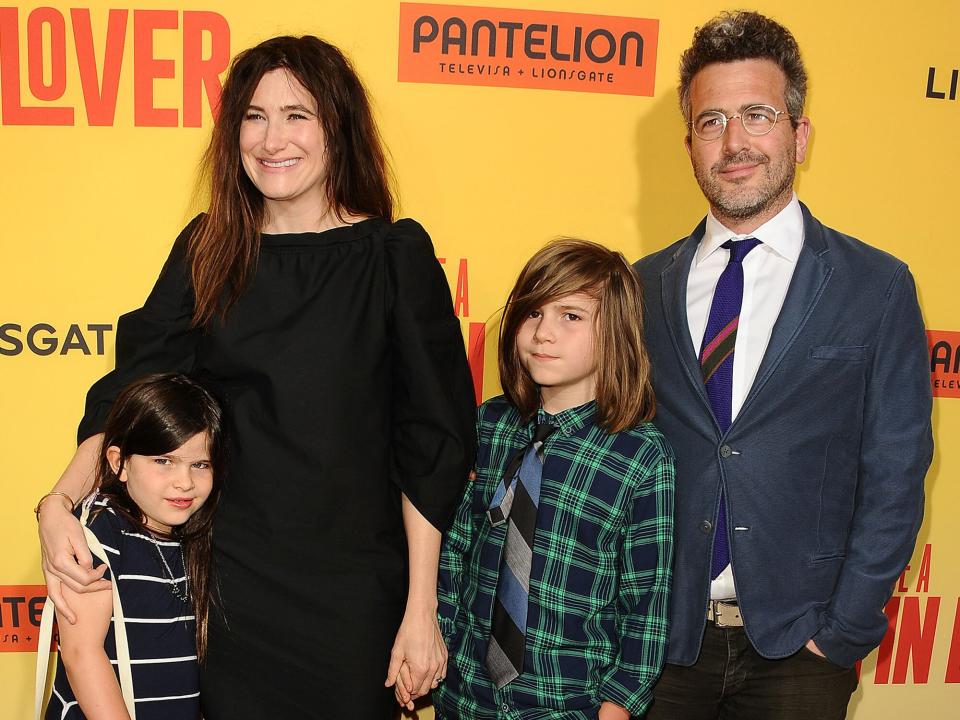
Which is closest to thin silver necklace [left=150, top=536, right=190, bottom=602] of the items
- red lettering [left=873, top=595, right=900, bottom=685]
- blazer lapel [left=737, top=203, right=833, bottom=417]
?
blazer lapel [left=737, top=203, right=833, bottom=417]

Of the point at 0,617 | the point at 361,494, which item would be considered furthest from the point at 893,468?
the point at 0,617

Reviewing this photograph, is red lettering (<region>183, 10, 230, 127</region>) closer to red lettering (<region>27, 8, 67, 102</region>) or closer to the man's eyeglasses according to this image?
red lettering (<region>27, 8, 67, 102</region>)

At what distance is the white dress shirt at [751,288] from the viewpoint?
4.95 feet

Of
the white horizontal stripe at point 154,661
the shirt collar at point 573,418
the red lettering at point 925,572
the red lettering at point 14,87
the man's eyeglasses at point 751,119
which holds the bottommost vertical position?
the red lettering at point 925,572

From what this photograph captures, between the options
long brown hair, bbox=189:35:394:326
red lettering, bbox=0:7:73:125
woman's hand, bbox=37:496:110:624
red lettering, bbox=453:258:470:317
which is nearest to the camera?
woman's hand, bbox=37:496:110:624

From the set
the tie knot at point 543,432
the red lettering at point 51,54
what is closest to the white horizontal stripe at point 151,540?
the tie knot at point 543,432

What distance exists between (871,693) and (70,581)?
206 cm

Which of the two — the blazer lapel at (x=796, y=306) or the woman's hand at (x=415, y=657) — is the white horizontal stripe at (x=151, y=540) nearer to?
the woman's hand at (x=415, y=657)

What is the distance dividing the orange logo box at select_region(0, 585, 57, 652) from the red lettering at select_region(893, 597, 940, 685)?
86.7 inches

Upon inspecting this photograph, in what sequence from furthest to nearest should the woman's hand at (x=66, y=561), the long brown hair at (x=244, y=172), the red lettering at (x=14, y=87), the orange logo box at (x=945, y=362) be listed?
the orange logo box at (x=945, y=362) → the red lettering at (x=14, y=87) → the long brown hair at (x=244, y=172) → the woman's hand at (x=66, y=561)

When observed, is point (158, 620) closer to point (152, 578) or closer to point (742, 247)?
point (152, 578)

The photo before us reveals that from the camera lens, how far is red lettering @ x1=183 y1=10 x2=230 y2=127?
199 centimetres

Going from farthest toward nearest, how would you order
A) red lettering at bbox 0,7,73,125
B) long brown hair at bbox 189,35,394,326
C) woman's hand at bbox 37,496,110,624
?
red lettering at bbox 0,7,73,125, long brown hair at bbox 189,35,394,326, woman's hand at bbox 37,496,110,624

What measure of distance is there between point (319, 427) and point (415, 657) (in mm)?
421
